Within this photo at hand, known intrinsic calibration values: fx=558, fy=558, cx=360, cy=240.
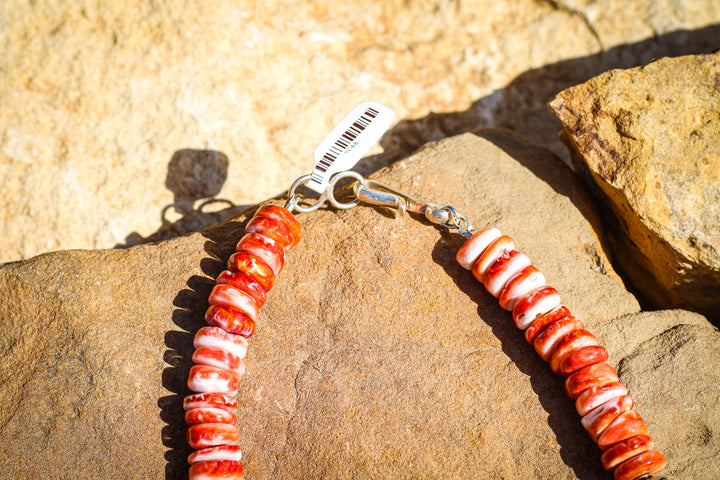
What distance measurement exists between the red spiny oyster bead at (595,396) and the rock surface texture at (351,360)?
0.40 feet

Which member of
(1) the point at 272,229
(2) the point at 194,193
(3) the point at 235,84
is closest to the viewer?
(1) the point at 272,229

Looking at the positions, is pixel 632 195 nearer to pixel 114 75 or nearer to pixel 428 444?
pixel 428 444

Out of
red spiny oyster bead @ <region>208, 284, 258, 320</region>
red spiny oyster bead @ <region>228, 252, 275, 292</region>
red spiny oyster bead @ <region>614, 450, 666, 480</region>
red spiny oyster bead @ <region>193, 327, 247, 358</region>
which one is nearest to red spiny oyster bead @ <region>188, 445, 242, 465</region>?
red spiny oyster bead @ <region>193, 327, 247, 358</region>

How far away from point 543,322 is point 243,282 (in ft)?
4.21

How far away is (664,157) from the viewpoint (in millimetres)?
2502

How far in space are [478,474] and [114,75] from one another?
9.11ft

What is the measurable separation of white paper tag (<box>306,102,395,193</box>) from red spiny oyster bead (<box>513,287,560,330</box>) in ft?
3.24

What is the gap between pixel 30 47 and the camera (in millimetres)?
3127

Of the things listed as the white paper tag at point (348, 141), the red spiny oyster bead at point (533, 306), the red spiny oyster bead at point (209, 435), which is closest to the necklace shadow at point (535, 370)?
the red spiny oyster bead at point (533, 306)

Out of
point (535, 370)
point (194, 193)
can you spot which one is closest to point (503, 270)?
point (535, 370)

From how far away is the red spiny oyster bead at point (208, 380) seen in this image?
2.22m

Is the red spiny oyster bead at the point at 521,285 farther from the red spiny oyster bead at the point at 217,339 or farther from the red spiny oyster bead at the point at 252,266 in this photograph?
the red spiny oyster bead at the point at 217,339

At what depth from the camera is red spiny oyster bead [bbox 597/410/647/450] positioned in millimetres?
2154

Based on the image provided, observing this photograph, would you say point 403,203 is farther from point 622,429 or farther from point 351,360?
point 622,429
